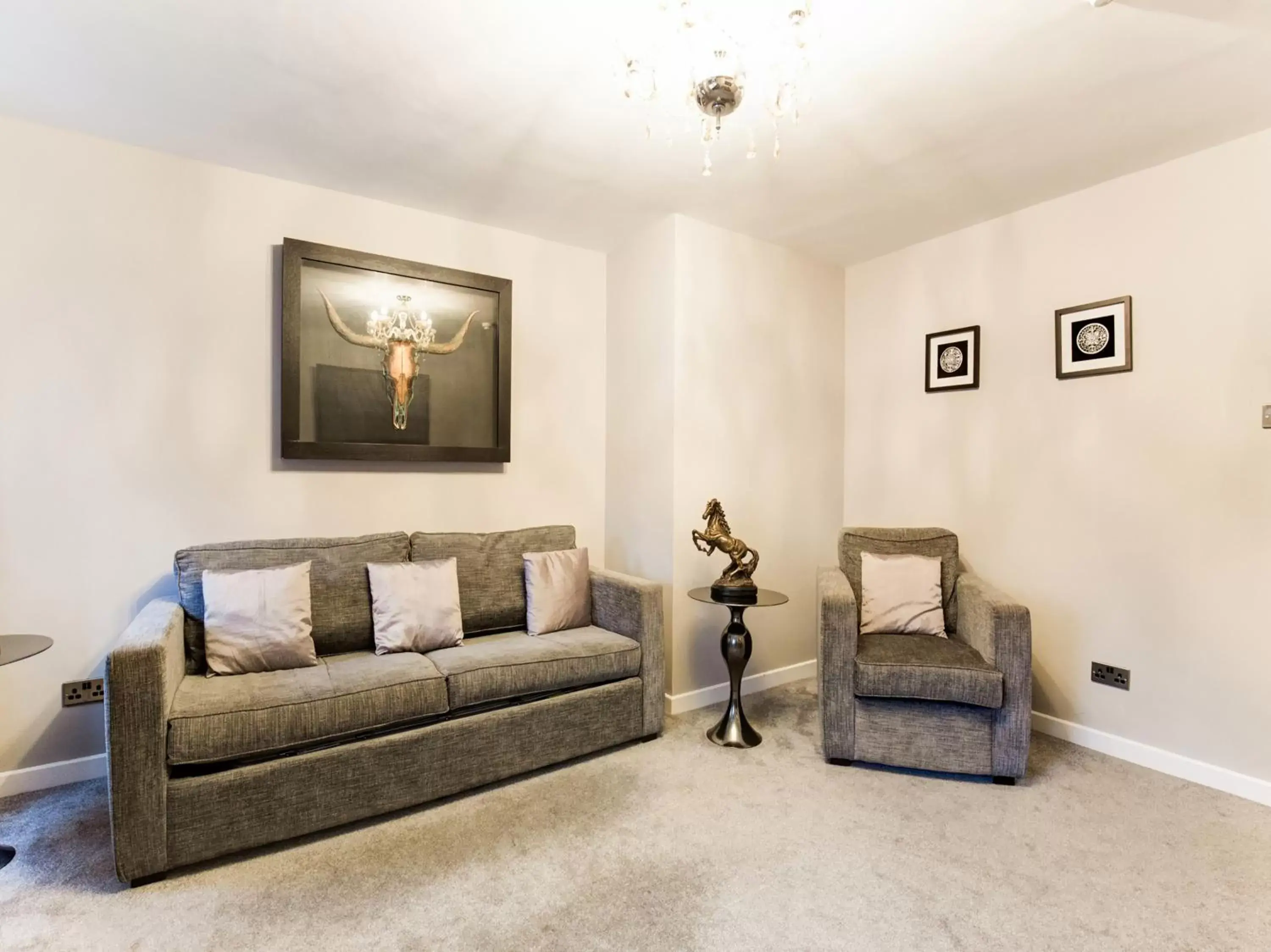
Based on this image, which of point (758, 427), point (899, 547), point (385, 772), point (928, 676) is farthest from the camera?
point (758, 427)

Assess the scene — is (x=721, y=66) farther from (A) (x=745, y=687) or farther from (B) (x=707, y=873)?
(A) (x=745, y=687)

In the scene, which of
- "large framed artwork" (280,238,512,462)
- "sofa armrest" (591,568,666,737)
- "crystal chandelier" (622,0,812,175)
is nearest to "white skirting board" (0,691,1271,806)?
"sofa armrest" (591,568,666,737)

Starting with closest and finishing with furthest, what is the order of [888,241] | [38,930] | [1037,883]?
[38,930] → [1037,883] → [888,241]

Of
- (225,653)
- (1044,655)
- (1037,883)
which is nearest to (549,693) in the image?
(225,653)

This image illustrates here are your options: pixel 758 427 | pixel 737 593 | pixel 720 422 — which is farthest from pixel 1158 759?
pixel 720 422

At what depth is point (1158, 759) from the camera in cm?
266

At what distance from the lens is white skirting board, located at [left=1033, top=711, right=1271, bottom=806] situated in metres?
2.42

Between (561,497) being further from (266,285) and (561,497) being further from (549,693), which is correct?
(266,285)

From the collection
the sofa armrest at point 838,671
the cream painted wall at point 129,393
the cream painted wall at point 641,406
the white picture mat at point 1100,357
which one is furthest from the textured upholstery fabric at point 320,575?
the white picture mat at point 1100,357

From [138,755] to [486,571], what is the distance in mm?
1431

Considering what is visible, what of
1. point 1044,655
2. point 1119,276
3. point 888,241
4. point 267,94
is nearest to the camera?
point 267,94

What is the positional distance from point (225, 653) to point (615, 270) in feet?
8.87

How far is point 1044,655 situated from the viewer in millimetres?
3076

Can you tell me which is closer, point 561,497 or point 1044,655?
point 1044,655
